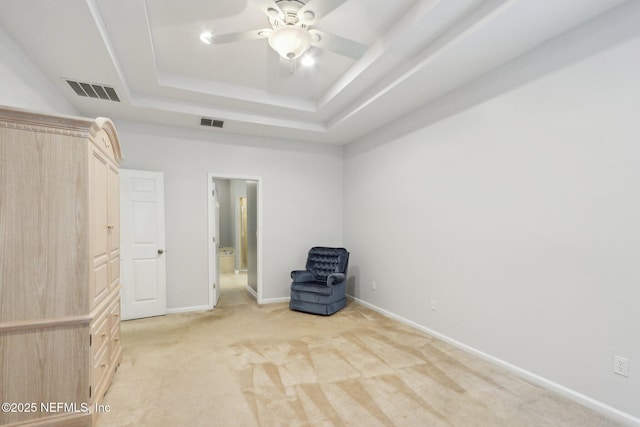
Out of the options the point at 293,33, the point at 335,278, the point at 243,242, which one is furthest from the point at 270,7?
the point at 243,242

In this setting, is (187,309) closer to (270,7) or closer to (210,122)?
(210,122)

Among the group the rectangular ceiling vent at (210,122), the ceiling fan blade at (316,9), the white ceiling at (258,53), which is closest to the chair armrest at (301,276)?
the white ceiling at (258,53)

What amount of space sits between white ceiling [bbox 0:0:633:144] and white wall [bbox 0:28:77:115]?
94 mm

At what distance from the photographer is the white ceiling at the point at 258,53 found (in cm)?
214

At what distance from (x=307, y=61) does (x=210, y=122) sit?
186cm

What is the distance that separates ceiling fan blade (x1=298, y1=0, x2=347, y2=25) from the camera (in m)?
1.92

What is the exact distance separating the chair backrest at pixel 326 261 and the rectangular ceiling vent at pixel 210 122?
8.00ft

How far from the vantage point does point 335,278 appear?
4309 mm

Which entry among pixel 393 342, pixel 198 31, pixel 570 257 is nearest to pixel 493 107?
pixel 570 257

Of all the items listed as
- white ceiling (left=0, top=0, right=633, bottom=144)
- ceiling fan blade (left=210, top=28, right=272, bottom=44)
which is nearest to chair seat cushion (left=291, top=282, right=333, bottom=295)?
white ceiling (left=0, top=0, right=633, bottom=144)

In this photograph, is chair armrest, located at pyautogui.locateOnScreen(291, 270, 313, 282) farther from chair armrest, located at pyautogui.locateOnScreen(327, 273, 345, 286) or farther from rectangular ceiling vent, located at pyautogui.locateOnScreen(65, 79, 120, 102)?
rectangular ceiling vent, located at pyautogui.locateOnScreen(65, 79, 120, 102)

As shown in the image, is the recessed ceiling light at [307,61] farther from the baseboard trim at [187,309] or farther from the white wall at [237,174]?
the baseboard trim at [187,309]

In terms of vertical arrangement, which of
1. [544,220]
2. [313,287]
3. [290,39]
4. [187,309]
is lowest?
[187,309]

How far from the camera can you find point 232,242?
870 centimetres
